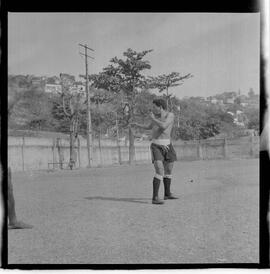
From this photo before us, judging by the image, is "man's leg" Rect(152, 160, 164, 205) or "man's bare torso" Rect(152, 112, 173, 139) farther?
"man's bare torso" Rect(152, 112, 173, 139)

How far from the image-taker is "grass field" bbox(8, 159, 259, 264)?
4.66 meters

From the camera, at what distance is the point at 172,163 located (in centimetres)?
648

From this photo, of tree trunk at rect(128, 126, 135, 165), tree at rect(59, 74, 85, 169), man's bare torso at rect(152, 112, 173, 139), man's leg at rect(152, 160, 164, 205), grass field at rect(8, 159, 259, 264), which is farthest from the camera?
tree trunk at rect(128, 126, 135, 165)

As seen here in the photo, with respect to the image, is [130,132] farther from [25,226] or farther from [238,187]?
[25,226]

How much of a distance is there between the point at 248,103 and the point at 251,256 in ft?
6.05

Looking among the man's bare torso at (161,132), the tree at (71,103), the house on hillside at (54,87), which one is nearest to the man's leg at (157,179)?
the man's bare torso at (161,132)

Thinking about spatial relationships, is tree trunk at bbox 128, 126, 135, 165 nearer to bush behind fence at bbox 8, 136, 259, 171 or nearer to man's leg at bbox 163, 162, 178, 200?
bush behind fence at bbox 8, 136, 259, 171

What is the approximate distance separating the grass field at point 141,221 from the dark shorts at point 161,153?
26 cm

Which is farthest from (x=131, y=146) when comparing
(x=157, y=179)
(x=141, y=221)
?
(x=141, y=221)

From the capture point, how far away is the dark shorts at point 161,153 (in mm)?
6395

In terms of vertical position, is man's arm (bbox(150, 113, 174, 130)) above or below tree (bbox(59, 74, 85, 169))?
below

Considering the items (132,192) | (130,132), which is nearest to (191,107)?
(130,132)

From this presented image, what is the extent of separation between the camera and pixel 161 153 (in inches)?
253

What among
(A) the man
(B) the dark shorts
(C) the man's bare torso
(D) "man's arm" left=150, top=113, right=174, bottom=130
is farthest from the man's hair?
(B) the dark shorts
